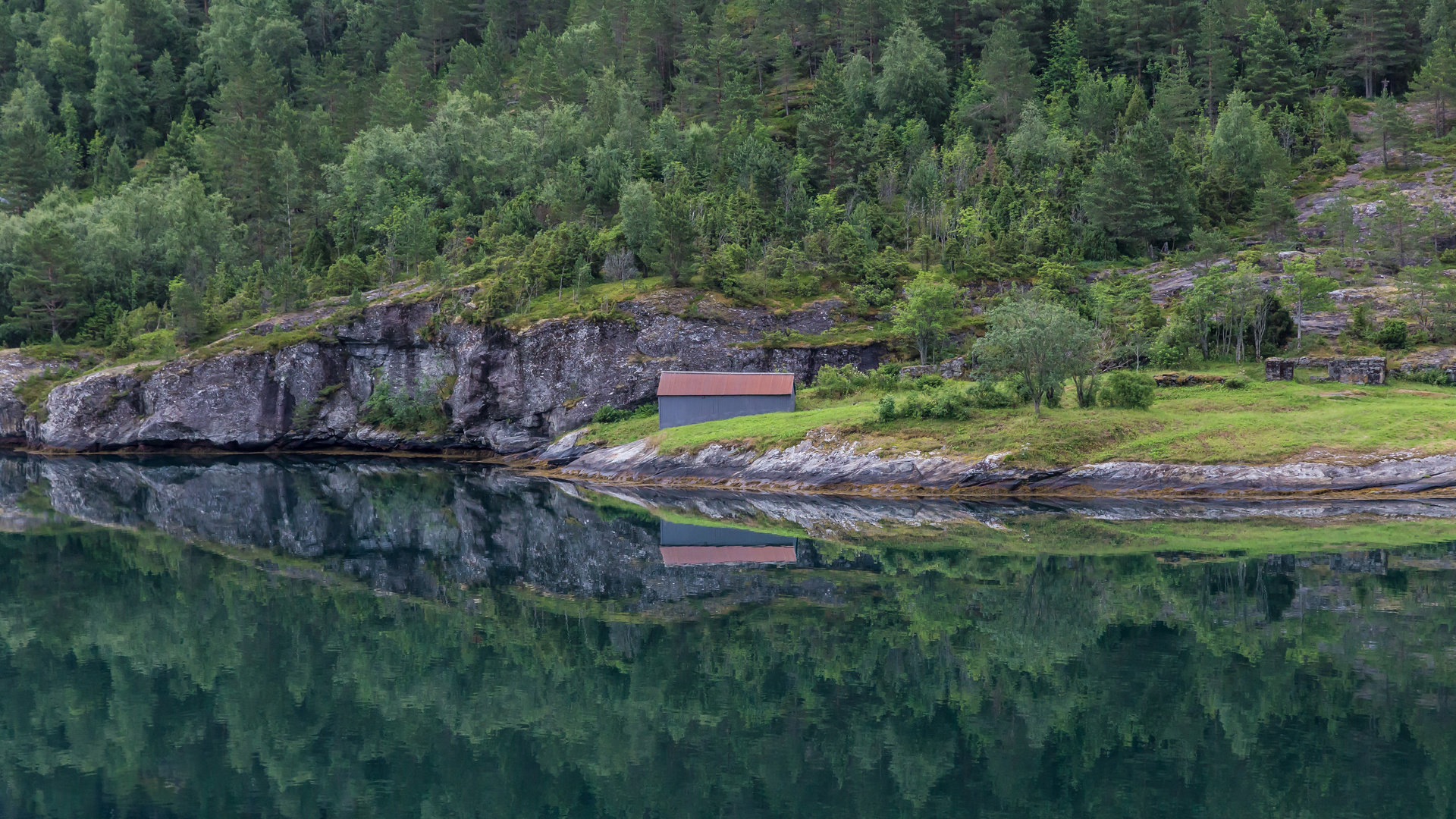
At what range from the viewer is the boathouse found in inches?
2933

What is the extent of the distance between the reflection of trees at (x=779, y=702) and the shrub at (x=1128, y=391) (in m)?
25.7

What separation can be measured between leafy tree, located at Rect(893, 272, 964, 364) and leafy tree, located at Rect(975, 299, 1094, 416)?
14844 millimetres

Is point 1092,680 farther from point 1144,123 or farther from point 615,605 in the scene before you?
point 1144,123

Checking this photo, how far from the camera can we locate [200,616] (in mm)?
36094

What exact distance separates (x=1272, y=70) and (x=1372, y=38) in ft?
40.1

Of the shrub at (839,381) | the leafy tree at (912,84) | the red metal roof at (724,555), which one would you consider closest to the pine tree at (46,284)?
the shrub at (839,381)

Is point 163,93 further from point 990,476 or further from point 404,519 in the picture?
point 990,476

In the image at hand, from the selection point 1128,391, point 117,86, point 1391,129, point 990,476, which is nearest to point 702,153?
point 1128,391

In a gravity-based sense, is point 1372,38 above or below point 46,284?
above

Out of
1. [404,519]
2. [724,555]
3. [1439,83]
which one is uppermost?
[1439,83]

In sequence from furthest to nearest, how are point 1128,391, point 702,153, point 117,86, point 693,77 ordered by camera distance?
point 117,86
point 693,77
point 702,153
point 1128,391

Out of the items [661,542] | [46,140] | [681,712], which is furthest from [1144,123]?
[46,140]

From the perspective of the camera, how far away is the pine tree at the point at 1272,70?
11019cm

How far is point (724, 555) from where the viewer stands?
44906 mm
